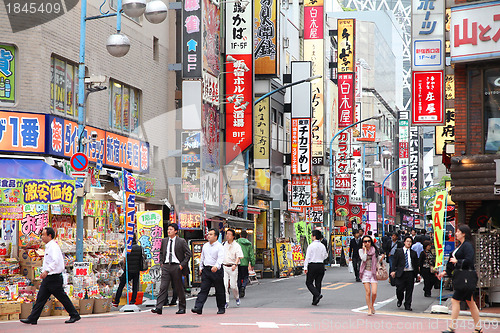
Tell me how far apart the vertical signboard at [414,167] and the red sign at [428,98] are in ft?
234

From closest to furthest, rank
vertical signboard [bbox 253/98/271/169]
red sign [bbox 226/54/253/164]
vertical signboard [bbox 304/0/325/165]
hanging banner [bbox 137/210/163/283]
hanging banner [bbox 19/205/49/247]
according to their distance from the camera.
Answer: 1. hanging banner [bbox 19/205/49/247]
2. hanging banner [bbox 137/210/163/283]
3. red sign [bbox 226/54/253/164]
4. vertical signboard [bbox 253/98/271/169]
5. vertical signboard [bbox 304/0/325/165]

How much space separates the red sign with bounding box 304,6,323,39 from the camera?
54816mm

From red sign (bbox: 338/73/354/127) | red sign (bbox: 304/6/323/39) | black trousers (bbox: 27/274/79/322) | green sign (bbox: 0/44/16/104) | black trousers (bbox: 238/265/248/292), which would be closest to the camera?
black trousers (bbox: 27/274/79/322)

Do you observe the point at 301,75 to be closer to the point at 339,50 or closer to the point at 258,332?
the point at 339,50

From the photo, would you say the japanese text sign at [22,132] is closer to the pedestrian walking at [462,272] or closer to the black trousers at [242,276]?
the black trousers at [242,276]

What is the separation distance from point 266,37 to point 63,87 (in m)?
17.4

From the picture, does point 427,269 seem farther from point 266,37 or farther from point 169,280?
point 266,37

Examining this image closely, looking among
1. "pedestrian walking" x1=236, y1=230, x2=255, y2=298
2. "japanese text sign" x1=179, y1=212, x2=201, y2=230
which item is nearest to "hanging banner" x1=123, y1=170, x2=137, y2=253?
A: "pedestrian walking" x1=236, y1=230, x2=255, y2=298

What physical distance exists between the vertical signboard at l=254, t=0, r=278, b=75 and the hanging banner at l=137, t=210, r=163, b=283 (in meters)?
17.7

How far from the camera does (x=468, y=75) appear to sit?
20281 millimetres

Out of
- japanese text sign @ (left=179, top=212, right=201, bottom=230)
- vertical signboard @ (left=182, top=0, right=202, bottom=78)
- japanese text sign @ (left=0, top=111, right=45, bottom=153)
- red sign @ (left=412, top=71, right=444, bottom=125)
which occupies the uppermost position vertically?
vertical signboard @ (left=182, top=0, right=202, bottom=78)

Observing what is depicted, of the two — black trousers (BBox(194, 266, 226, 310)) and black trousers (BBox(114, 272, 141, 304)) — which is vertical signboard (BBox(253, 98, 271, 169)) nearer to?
black trousers (BBox(114, 272, 141, 304))

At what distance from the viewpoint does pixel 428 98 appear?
21.3m

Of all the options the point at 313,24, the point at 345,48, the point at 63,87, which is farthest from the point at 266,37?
the point at 345,48
